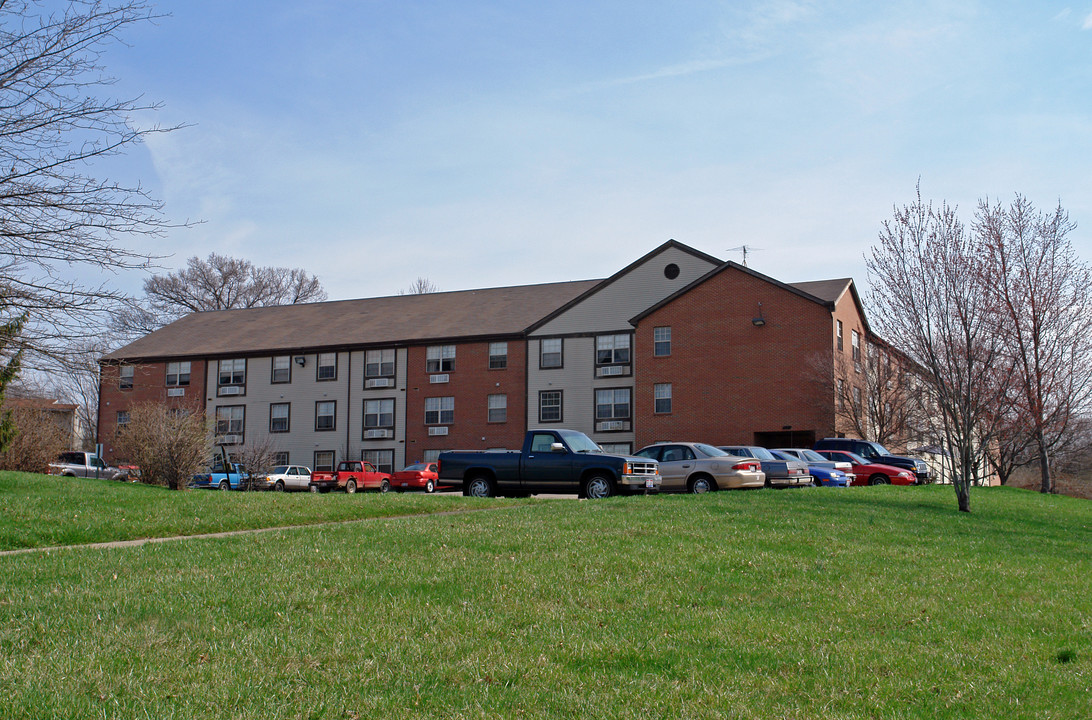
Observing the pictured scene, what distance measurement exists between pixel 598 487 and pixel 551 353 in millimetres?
25235

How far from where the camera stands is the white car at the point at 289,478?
41.7 metres

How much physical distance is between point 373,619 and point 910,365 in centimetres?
1763

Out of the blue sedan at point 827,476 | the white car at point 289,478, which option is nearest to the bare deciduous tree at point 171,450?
the white car at point 289,478

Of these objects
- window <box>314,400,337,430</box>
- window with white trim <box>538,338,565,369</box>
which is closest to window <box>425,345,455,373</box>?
window with white trim <box>538,338,565,369</box>

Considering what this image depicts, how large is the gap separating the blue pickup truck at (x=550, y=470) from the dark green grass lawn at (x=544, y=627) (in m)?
9.93

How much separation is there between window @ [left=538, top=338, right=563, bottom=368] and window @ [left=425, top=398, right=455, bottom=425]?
5408 millimetres


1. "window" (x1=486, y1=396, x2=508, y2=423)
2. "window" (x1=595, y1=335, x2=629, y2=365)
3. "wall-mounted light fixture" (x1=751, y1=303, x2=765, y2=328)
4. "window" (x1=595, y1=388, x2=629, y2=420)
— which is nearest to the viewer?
"wall-mounted light fixture" (x1=751, y1=303, x2=765, y2=328)

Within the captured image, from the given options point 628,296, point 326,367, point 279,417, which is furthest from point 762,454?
point 279,417

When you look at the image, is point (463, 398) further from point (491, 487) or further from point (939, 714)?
point (939, 714)

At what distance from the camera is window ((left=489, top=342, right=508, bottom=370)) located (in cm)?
4878

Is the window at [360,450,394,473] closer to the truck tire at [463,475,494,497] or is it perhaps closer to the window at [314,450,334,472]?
the window at [314,450,334,472]

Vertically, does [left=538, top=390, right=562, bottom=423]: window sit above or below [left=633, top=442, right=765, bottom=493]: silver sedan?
above

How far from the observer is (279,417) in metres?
53.1

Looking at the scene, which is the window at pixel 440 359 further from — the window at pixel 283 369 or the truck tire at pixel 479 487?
the truck tire at pixel 479 487
